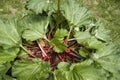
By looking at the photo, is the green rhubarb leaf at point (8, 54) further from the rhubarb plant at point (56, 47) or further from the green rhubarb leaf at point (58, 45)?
the green rhubarb leaf at point (58, 45)

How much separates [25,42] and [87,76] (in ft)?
1.84

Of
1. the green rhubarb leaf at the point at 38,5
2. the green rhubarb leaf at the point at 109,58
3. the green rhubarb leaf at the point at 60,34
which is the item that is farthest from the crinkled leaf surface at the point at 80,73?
the green rhubarb leaf at the point at 38,5

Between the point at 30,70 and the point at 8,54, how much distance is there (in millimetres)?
212

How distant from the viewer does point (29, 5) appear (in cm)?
210

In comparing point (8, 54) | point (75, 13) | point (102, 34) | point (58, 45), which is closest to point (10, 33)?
point (8, 54)

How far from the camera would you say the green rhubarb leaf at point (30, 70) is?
1931mm

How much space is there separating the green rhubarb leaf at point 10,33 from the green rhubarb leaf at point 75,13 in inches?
14.8

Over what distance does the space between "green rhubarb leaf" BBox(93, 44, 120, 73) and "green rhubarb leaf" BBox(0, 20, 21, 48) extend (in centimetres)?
57

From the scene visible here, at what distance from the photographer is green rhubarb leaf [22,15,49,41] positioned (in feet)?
6.95

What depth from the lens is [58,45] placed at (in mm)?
2025

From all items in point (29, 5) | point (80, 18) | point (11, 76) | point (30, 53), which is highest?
point (29, 5)

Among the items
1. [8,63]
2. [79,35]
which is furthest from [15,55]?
[79,35]

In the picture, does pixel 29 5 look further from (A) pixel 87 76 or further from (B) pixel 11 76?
(A) pixel 87 76

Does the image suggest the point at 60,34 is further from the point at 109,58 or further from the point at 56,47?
the point at 109,58
